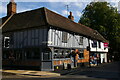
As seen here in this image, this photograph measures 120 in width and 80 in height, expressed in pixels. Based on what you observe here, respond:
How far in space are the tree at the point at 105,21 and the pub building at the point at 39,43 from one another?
57.5 feet

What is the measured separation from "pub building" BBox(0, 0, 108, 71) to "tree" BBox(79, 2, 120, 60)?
57.5 ft

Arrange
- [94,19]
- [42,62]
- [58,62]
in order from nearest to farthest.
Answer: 1. [42,62]
2. [58,62]
3. [94,19]

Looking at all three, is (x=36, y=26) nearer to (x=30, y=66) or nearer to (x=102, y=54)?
(x=30, y=66)

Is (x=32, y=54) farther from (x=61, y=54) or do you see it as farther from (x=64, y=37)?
(x=64, y=37)

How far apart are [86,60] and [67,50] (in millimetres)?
5554

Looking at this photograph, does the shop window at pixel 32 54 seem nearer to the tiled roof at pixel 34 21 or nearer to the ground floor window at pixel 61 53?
the ground floor window at pixel 61 53

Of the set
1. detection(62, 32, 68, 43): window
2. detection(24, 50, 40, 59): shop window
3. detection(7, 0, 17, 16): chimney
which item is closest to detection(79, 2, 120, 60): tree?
detection(62, 32, 68, 43): window

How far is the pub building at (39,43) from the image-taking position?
16188 mm

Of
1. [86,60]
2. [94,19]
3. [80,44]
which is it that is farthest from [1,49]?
[94,19]

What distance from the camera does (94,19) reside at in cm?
3931

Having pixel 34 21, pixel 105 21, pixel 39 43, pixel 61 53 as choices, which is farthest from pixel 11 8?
pixel 105 21

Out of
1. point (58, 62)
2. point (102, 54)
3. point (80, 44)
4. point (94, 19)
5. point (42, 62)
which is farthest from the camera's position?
point (94, 19)

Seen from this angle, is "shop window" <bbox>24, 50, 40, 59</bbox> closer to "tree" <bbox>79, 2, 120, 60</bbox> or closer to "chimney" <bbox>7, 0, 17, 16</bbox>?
"chimney" <bbox>7, 0, 17, 16</bbox>

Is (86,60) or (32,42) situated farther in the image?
(86,60)
